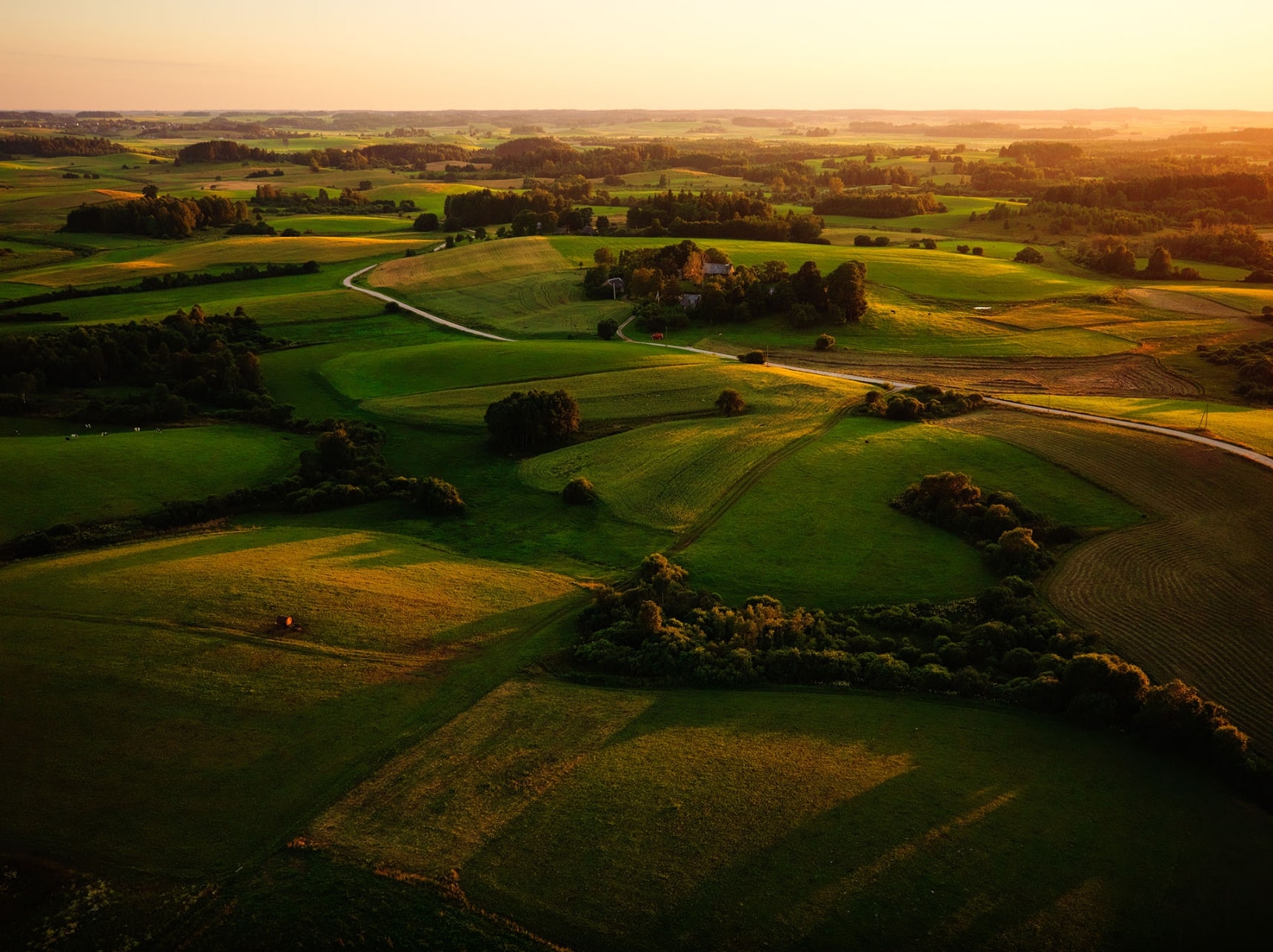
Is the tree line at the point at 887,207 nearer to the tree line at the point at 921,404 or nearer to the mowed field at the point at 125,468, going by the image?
the tree line at the point at 921,404

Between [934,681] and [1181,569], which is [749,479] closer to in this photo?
[934,681]

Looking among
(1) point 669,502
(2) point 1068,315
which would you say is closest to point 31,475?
(1) point 669,502

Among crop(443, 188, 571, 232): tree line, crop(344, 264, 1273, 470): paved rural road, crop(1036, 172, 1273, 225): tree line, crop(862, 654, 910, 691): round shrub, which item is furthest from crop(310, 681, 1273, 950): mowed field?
crop(443, 188, 571, 232): tree line

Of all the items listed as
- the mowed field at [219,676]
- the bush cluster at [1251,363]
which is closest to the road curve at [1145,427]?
the bush cluster at [1251,363]

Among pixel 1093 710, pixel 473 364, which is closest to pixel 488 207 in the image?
pixel 473 364

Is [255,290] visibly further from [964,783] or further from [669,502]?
[964,783]

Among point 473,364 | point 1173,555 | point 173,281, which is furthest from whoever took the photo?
point 173,281
